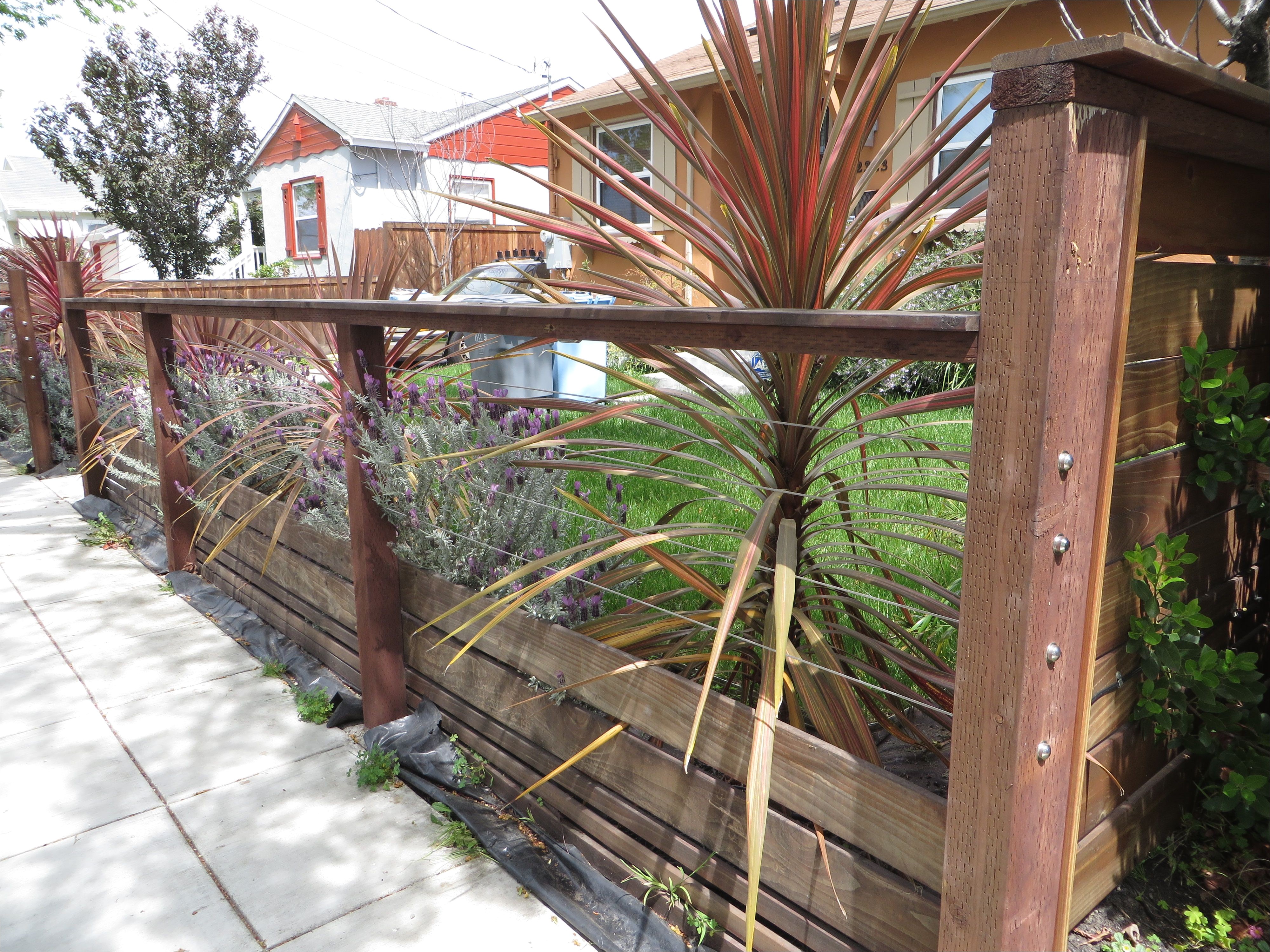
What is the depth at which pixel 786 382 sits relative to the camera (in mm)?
1757

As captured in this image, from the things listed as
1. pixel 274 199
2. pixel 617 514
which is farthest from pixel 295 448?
pixel 274 199

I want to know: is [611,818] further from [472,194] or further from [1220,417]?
[472,194]

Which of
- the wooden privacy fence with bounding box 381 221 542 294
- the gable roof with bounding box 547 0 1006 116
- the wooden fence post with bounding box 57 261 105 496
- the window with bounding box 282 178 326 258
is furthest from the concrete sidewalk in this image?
the window with bounding box 282 178 326 258

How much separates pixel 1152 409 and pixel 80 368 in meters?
5.68

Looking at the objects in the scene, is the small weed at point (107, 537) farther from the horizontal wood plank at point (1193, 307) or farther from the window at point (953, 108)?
the window at point (953, 108)

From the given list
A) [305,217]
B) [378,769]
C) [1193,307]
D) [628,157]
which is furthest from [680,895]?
[305,217]

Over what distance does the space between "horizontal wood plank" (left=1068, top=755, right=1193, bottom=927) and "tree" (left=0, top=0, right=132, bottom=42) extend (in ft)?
48.3

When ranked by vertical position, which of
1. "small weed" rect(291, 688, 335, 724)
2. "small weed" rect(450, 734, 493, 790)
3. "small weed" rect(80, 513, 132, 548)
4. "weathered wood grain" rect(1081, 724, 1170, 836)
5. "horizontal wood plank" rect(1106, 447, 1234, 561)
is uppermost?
"horizontal wood plank" rect(1106, 447, 1234, 561)

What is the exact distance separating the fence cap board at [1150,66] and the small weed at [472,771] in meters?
1.91

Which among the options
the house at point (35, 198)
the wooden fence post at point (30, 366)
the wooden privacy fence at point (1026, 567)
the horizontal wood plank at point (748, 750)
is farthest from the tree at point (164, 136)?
the horizontal wood plank at point (748, 750)

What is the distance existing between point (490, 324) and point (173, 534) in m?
2.88

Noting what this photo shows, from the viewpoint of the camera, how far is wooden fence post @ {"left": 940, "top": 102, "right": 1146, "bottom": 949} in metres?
1.00

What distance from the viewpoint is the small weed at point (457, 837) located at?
203 cm

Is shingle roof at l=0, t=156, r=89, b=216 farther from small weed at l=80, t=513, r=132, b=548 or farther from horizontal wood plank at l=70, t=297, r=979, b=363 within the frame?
horizontal wood plank at l=70, t=297, r=979, b=363
